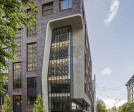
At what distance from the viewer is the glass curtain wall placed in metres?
27.3

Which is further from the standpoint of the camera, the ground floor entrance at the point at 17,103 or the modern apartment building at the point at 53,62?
the ground floor entrance at the point at 17,103

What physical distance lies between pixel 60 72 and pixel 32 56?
23.8 ft

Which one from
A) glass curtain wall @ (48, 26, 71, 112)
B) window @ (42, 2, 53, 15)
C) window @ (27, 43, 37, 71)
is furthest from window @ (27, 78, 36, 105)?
window @ (42, 2, 53, 15)

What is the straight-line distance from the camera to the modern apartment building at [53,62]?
1061 inches

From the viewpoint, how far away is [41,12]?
96.6 ft

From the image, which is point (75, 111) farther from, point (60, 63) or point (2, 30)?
point (2, 30)

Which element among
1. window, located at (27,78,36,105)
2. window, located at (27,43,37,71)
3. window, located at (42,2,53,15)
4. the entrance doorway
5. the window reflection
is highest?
window, located at (42,2,53,15)

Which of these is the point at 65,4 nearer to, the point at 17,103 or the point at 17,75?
the point at 17,75

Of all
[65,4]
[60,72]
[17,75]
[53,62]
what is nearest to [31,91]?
[17,75]

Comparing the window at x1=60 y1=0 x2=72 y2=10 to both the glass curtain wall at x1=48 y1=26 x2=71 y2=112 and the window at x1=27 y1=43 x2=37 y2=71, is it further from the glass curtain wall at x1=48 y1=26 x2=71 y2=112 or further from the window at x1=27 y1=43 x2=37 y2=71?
the window at x1=27 y1=43 x2=37 y2=71

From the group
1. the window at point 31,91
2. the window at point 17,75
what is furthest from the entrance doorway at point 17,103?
the window at point 31,91

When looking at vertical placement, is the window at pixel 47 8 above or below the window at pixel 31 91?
above

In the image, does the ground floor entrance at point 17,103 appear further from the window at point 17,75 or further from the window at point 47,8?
the window at point 47,8

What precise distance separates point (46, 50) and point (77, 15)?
9.59m
